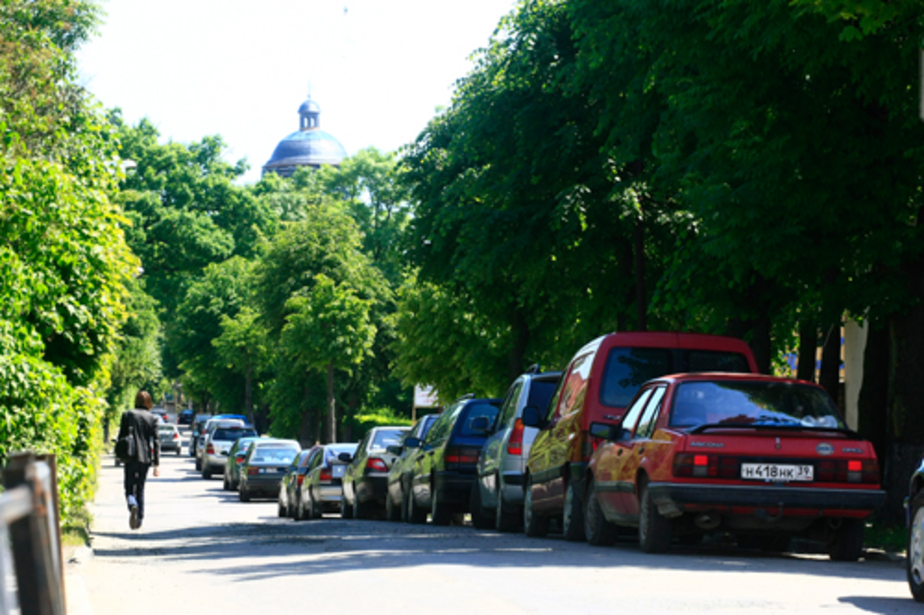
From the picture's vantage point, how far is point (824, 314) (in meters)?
16.7

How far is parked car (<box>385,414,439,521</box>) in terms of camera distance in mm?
22000

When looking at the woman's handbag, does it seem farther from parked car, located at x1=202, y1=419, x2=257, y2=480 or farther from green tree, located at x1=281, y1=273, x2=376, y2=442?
parked car, located at x1=202, y1=419, x2=257, y2=480

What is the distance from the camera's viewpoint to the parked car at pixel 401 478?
72.2 feet

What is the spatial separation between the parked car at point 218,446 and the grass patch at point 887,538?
35695 mm

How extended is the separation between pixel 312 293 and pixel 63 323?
35521mm

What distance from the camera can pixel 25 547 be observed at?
2445 mm

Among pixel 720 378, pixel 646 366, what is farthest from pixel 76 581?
pixel 646 366

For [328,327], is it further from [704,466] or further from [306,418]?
[704,466]

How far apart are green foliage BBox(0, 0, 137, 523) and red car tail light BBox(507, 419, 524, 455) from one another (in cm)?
484

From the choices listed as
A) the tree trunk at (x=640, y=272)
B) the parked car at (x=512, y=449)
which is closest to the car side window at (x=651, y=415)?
the parked car at (x=512, y=449)

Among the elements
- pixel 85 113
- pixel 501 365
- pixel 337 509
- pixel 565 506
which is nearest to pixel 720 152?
pixel 565 506

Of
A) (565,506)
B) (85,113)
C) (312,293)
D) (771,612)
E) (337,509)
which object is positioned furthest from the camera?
(312,293)

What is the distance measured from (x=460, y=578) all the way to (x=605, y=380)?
4.34m

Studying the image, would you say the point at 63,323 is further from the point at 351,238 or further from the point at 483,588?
the point at 351,238
